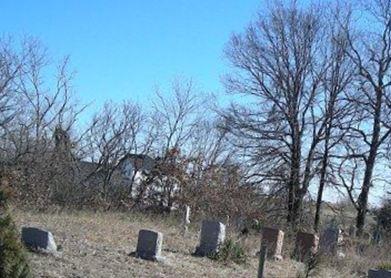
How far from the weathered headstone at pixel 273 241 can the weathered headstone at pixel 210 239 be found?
1713 millimetres

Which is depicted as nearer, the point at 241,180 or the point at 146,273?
the point at 146,273

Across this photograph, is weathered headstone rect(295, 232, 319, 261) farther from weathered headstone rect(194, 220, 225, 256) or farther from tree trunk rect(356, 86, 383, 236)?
tree trunk rect(356, 86, 383, 236)

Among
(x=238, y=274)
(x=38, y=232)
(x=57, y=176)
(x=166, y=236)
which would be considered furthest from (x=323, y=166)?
(x=38, y=232)

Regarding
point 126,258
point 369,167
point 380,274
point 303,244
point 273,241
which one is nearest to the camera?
point 126,258

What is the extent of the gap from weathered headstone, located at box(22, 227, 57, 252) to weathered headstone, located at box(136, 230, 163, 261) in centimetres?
166

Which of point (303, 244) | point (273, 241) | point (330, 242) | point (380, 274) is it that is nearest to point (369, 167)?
point (330, 242)

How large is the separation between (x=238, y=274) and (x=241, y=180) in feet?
57.8

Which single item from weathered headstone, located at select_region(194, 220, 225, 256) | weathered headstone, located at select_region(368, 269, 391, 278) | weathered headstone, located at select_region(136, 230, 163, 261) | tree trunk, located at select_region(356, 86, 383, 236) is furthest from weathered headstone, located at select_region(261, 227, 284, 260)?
tree trunk, located at select_region(356, 86, 383, 236)

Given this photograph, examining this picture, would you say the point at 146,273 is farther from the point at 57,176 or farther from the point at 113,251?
the point at 57,176

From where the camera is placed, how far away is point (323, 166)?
32469 millimetres

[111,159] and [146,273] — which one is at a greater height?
[111,159]

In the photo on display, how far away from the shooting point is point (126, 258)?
11383 mm

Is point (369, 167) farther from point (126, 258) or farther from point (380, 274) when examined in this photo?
point (126, 258)

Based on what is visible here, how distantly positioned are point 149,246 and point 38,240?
6.67 ft
